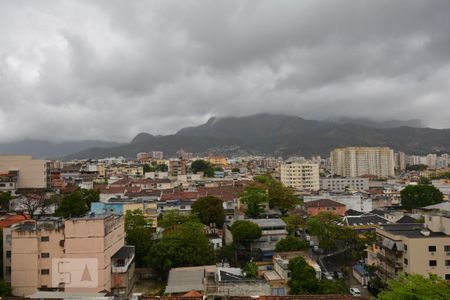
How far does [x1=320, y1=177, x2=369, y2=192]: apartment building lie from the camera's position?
294 ft

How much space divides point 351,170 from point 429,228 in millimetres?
100406

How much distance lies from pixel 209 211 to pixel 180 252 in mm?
10881

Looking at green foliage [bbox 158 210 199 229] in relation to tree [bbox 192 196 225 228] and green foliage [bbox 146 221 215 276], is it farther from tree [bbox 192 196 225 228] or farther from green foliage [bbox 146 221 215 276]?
green foliage [bbox 146 221 215 276]

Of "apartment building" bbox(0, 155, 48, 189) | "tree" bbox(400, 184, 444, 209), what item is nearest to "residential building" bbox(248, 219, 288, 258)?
"tree" bbox(400, 184, 444, 209)

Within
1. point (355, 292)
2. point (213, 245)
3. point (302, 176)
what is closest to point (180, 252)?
point (213, 245)

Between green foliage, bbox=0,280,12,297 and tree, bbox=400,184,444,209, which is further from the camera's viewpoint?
tree, bbox=400,184,444,209

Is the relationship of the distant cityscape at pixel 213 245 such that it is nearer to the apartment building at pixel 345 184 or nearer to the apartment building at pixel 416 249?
the apartment building at pixel 416 249

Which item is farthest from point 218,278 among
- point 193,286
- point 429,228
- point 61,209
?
point 61,209

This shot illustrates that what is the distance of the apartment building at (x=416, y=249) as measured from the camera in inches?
1063

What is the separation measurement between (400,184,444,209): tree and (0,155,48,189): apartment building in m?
51.4

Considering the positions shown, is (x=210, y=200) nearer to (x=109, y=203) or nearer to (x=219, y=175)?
(x=109, y=203)

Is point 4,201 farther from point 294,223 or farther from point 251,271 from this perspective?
point 251,271

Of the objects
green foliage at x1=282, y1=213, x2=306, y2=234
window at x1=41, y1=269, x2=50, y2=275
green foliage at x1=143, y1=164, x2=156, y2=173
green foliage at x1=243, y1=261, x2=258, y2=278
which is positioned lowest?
green foliage at x1=243, y1=261, x2=258, y2=278

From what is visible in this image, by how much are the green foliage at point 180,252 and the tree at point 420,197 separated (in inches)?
1432
